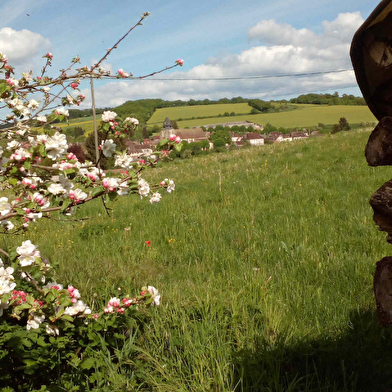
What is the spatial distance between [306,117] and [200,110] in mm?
40424

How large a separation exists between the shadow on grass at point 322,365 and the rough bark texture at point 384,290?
79cm

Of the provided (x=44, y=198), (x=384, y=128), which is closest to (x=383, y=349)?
(x=384, y=128)

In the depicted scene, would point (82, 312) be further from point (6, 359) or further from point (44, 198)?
point (44, 198)

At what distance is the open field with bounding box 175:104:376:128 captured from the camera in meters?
58.4

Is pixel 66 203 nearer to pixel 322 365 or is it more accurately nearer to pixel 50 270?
pixel 50 270

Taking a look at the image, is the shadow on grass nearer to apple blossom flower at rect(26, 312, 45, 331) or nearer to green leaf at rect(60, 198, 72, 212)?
apple blossom flower at rect(26, 312, 45, 331)

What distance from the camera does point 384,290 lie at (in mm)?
1600

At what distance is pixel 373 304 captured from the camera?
3000mm

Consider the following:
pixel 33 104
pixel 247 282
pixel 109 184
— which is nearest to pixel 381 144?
pixel 109 184

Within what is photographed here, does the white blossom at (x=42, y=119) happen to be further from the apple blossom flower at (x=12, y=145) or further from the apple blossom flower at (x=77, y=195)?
the apple blossom flower at (x=77, y=195)

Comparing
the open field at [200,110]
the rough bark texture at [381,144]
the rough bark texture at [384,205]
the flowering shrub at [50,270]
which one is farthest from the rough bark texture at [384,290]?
the open field at [200,110]

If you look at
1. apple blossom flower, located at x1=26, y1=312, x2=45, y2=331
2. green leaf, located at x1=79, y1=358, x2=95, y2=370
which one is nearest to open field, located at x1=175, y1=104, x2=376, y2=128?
green leaf, located at x1=79, y1=358, x2=95, y2=370

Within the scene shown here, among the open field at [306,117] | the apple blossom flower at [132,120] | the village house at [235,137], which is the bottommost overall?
the apple blossom flower at [132,120]

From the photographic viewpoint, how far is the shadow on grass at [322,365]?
7.17 ft
